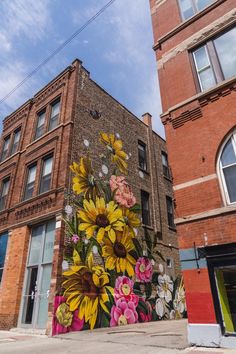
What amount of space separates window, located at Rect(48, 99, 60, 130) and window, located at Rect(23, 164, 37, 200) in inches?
97.6

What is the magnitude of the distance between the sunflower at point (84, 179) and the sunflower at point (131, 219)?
7.74 ft

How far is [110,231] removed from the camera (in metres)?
13.4

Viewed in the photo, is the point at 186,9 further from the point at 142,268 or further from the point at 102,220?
the point at 142,268

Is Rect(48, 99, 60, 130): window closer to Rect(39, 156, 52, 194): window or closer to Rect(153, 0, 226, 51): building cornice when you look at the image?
Rect(39, 156, 52, 194): window

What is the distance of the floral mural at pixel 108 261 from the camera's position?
36.8 ft

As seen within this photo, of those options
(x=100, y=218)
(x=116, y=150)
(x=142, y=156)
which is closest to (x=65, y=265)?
(x=100, y=218)

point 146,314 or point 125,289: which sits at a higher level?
point 125,289

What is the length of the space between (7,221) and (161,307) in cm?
962

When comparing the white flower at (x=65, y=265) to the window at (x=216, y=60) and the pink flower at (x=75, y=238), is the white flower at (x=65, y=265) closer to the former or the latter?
the pink flower at (x=75, y=238)

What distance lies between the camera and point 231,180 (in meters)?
7.44

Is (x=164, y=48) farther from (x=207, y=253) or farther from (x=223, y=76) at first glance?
(x=207, y=253)

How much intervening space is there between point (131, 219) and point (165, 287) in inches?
180

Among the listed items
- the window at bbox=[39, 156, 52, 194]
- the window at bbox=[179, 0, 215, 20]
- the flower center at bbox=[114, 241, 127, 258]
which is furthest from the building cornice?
the flower center at bbox=[114, 241, 127, 258]

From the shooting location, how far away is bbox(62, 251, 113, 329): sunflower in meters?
11.0
